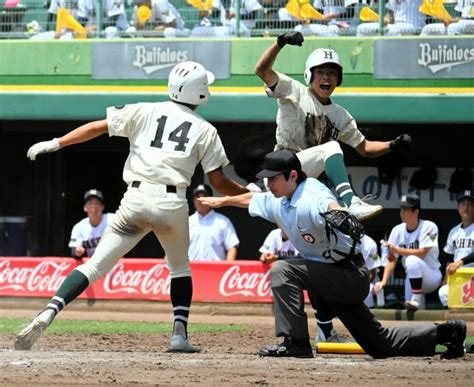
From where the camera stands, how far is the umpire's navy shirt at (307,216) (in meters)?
6.84

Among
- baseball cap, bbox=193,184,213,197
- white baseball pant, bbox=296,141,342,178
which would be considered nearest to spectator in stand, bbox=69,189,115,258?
baseball cap, bbox=193,184,213,197

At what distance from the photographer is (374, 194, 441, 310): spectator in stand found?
39.9ft

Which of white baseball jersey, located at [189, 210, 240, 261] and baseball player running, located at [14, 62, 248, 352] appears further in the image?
white baseball jersey, located at [189, 210, 240, 261]

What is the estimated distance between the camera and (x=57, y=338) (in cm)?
925

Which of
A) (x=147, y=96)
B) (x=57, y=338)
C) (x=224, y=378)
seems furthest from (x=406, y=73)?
(x=224, y=378)

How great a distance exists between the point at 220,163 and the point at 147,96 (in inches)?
255

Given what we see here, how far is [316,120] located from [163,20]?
6873 millimetres

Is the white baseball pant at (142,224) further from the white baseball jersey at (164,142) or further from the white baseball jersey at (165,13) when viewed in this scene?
the white baseball jersey at (165,13)

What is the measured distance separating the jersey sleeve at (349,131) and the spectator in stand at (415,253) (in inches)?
161

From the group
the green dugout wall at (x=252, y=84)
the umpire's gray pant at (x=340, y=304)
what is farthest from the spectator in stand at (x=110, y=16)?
the umpire's gray pant at (x=340, y=304)

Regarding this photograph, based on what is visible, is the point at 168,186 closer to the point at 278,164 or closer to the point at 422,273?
the point at 278,164

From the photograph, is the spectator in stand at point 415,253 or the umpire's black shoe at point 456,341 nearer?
the umpire's black shoe at point 456,341

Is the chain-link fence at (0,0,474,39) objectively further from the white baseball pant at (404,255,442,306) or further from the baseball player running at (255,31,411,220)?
the baseball player running at (255,31,411,220)

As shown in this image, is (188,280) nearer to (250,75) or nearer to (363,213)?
(363,213)
